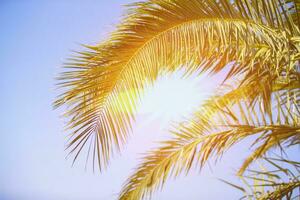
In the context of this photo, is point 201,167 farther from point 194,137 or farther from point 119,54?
point 119,54

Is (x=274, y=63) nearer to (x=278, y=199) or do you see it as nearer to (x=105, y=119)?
(x=278, y=199)

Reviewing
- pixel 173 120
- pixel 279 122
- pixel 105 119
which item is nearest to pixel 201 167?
pixel 173 120

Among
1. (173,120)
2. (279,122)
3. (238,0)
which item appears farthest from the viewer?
(173,120)

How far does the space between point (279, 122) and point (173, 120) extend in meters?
1.12

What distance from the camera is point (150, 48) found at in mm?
2709

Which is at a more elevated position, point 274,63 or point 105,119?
point 274,63

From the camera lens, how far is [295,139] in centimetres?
328

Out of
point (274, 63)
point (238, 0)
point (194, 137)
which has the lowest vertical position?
point (194, 137)

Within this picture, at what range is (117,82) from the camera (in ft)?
9.09

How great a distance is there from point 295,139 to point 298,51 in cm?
112

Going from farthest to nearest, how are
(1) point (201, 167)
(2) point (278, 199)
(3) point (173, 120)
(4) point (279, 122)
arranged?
(3) point (173, 120), (1) point (201, 167), (4) point (279, 122), (2) point (278, 199)

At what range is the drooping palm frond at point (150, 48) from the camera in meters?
2.45

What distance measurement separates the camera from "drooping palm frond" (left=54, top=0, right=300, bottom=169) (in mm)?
2449

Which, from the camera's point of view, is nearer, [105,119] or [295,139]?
[105,119]
